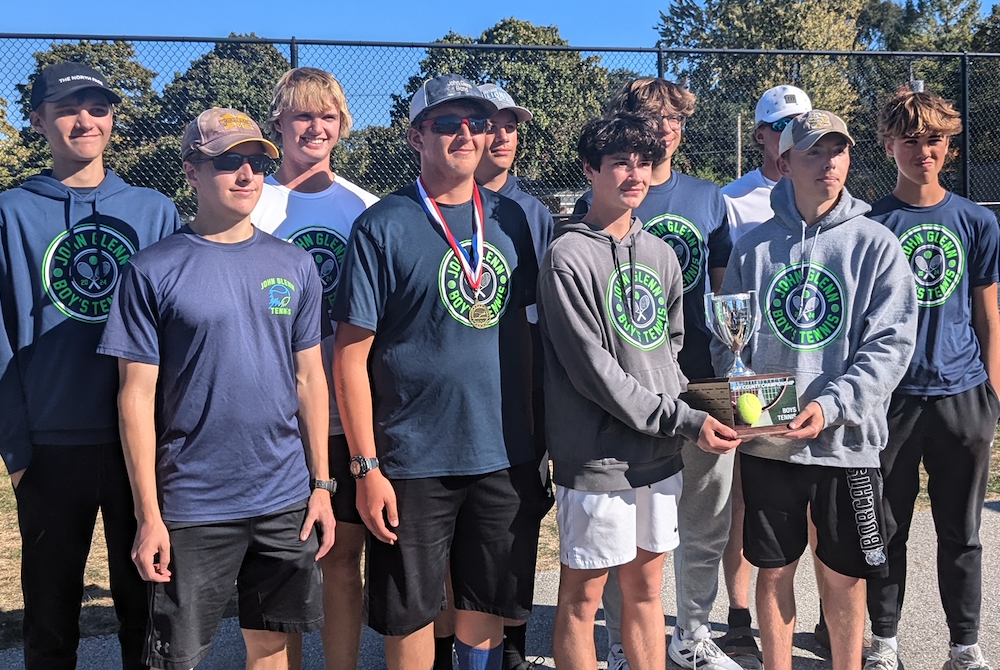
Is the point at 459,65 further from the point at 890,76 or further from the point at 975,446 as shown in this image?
the point at 890,76

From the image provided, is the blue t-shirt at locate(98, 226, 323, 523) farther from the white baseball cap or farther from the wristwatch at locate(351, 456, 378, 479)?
the white baseball cap

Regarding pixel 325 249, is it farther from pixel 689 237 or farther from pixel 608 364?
pixel 689 237

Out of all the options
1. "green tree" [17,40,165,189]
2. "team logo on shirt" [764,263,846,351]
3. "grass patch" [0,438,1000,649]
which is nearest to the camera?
"team logo on shirt" [764,263,846,351]

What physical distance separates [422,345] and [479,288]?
0.93 feet

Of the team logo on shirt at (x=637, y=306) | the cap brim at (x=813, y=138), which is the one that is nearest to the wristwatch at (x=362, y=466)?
the team logo on shirt at (x=637, y=306)

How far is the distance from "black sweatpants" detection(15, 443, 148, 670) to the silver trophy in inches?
85.7

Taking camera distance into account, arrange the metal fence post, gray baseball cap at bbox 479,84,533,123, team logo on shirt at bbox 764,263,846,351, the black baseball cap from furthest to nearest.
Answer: the metal fence post, gray baseball cap at bbox 479,84,533,123, team logo on shirt at bbox 764,263,846,351, the black baseball cap

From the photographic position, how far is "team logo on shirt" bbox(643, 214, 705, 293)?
3.61m

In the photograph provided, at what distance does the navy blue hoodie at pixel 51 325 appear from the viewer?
293 centimetres

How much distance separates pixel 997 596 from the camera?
429 cm

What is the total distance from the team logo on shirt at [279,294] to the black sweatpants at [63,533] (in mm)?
811

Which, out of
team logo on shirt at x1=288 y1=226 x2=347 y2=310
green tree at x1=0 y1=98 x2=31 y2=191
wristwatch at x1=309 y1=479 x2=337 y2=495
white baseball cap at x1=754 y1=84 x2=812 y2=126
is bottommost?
wristwatch at x1=309 y1=479 x2=337 y2=495

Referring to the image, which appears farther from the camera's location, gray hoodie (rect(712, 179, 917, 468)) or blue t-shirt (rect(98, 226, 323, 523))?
gray hoodie (rect(712, 179, 917, 468))

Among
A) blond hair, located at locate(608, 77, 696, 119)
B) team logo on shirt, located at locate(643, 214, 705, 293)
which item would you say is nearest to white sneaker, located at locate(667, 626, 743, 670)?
team logo on shirt, located at locate(643, 214, 705, 293)
